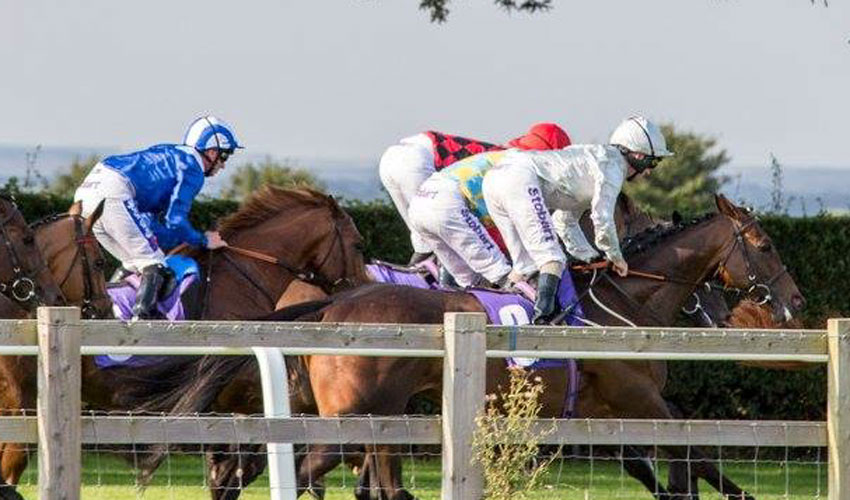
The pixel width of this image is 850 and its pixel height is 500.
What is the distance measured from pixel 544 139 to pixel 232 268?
6.35ft

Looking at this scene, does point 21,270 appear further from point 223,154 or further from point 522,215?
point 522,215

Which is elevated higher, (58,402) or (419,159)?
(419,159)

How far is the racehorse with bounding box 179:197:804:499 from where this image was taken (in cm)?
929

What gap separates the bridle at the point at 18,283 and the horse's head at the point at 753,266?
3.57 m

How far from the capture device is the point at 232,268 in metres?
11.6

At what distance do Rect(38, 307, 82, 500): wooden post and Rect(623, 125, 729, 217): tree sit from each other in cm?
4116

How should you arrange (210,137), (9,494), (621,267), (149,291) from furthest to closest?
(210,137) < (149,291) < (621,267) < (9,494)

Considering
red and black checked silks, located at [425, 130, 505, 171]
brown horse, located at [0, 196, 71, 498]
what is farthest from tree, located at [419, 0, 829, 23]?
brown horse, located at [0, 196, 71, 498]

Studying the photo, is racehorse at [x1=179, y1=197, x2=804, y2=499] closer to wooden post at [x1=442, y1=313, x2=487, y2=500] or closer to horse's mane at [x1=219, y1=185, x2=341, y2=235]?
wooden post at [x1=442, y1=313, x2=487, y2=500]

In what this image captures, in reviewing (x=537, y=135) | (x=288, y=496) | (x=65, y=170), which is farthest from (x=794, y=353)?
(x=65, y=170)

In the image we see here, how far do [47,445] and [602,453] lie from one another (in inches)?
348

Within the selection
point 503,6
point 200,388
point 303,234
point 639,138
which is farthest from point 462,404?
point 503,6

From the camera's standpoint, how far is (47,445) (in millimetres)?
7043

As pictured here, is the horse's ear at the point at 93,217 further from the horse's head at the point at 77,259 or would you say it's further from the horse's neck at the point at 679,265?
the horse's neck at the point at 679,265
